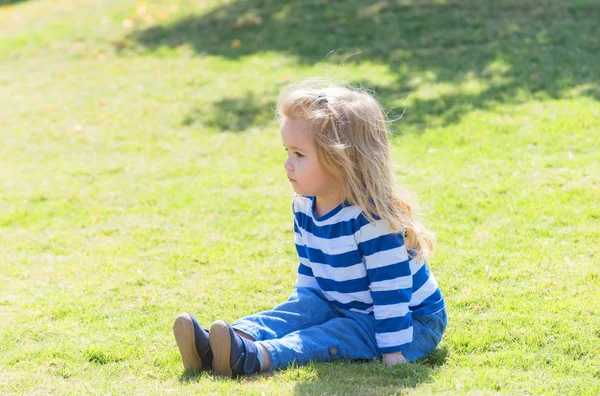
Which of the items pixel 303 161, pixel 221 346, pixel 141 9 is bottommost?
pixel 221 346

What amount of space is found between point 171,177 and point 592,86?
160 inches

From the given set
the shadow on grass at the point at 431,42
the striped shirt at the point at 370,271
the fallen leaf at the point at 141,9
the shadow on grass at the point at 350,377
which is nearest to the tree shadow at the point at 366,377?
the shadow on grass at the point at 350,377

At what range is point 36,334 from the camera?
14.0 feet

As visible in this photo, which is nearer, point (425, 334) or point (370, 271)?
point (370, 271)

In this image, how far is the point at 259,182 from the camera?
6.68 metres

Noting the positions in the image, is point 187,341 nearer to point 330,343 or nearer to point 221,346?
point 221,346

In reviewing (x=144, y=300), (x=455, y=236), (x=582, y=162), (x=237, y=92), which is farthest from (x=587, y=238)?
(x=237, y=92)

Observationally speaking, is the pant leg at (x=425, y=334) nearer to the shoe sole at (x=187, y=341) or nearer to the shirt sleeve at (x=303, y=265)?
the shirt sleeve at (x=303, y=265)

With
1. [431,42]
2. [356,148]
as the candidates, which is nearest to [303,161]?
[356,148]

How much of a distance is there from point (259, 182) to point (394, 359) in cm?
332

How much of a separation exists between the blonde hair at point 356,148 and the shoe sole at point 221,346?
782mm

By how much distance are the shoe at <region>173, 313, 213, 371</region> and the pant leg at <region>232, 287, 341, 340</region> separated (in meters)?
0.21

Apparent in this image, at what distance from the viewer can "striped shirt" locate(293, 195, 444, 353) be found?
11.5 ft

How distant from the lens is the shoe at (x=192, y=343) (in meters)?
3.45
